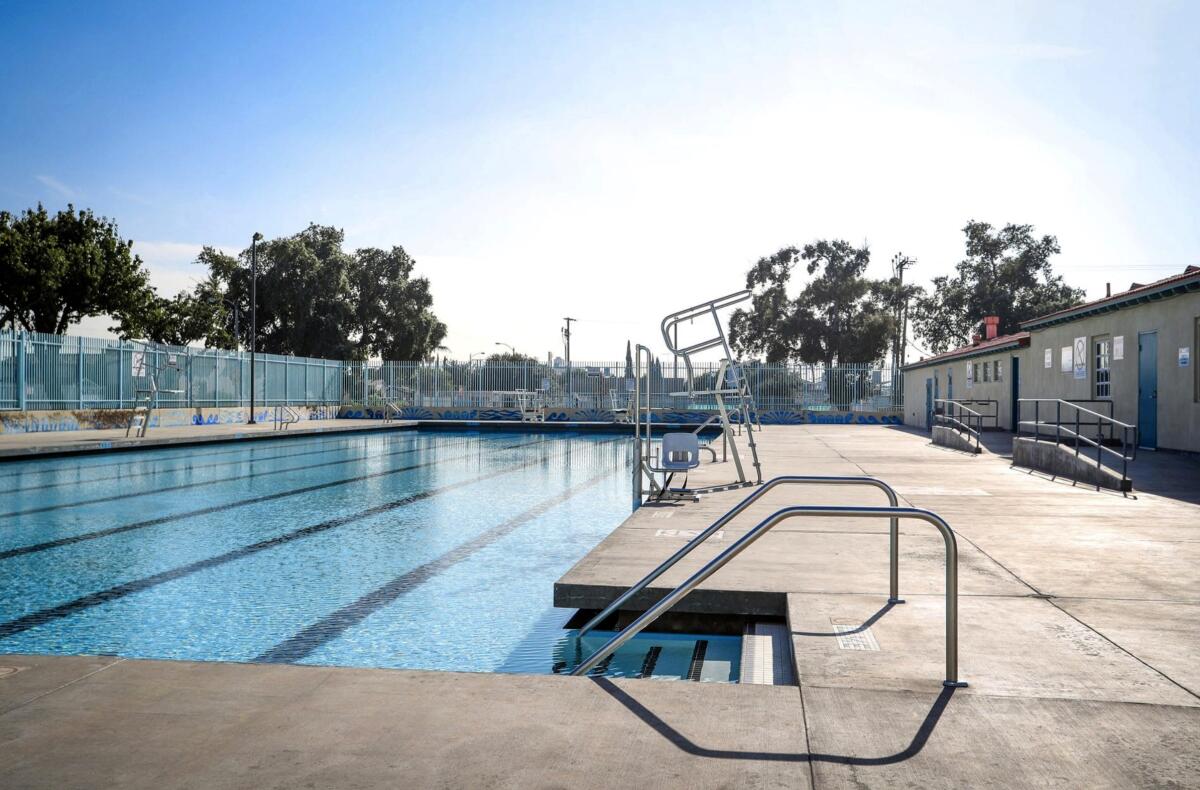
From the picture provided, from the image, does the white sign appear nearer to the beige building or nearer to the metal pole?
the beige building

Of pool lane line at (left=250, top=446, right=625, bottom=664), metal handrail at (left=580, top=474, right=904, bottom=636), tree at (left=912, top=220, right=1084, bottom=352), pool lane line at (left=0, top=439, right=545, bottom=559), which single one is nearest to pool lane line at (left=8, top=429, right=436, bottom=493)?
pool lane line at (left=0, top=439, right=545, bottom=559)

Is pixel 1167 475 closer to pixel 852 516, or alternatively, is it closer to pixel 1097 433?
pixel 1097 433

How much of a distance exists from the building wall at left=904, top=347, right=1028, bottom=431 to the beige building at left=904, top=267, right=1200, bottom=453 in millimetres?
63

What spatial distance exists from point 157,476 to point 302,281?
36.2 meters

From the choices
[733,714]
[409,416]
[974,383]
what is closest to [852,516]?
[733,714]

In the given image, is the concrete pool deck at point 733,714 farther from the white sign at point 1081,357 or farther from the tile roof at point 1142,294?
the white sign at point 1081,357

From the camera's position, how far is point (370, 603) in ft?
21.2

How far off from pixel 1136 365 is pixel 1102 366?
5.42 feet

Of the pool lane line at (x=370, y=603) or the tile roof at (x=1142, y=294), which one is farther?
the tile roof at (x=1142, y=294)

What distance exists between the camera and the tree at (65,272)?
110ft

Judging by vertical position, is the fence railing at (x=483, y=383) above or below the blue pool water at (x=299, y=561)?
above

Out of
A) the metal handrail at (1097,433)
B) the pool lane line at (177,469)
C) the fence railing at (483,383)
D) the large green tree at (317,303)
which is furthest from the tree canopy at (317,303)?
the metal handrail at (1097,433)

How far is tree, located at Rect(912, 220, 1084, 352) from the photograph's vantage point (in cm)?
4847

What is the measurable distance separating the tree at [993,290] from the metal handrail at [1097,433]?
2920 cm
